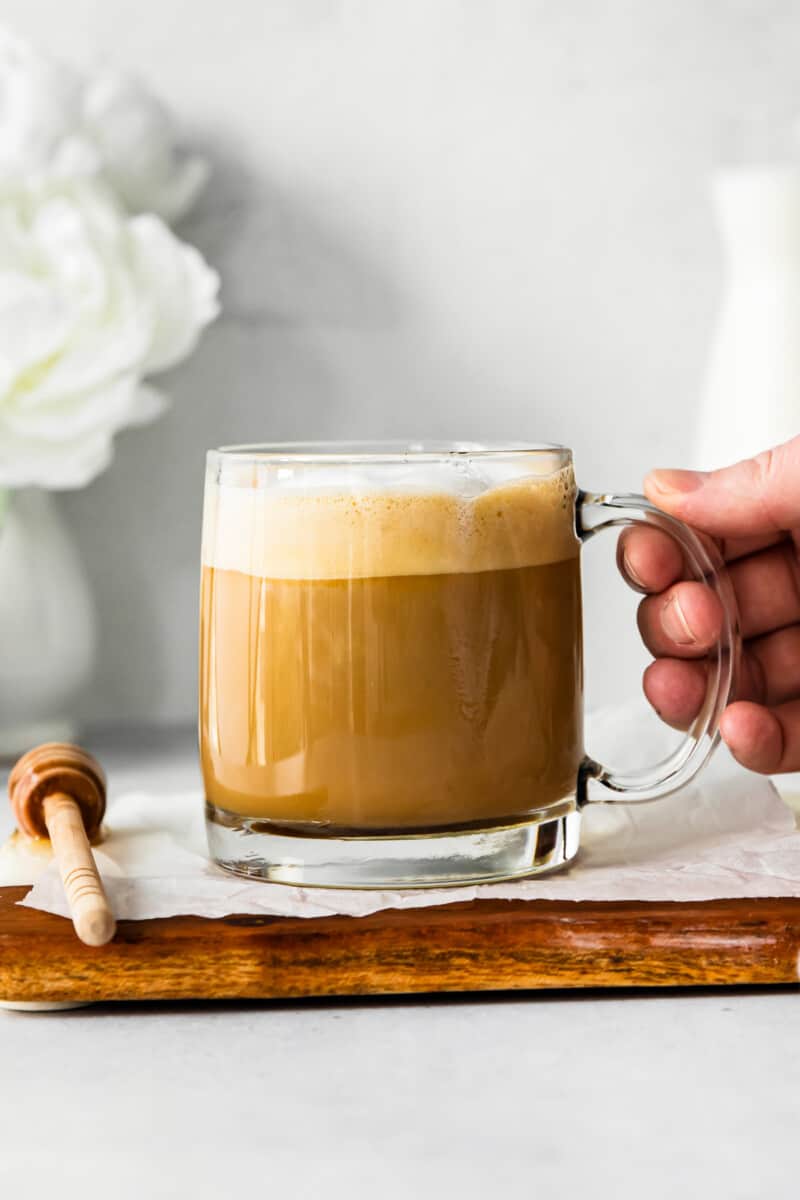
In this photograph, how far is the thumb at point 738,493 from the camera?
0.74 metres

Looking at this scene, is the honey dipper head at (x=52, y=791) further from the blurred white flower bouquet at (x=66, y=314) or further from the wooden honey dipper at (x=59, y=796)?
the blurred white flower bouquet at (x=66, y=314)

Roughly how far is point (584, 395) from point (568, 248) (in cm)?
12

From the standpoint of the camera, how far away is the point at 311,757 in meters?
0.61

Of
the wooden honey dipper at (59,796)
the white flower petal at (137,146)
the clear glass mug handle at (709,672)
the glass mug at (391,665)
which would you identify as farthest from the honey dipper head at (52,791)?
the white flower petal at (137,146)

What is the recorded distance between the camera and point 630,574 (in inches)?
30.4

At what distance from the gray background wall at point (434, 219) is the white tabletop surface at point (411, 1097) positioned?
2.13 ft

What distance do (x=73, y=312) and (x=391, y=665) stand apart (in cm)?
47

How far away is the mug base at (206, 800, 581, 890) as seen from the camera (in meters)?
0.61

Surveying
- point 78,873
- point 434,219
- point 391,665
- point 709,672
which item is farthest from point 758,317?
point 78,873

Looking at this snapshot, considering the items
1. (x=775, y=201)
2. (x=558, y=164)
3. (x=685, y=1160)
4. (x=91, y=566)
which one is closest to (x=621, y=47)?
(x=558, y=164)

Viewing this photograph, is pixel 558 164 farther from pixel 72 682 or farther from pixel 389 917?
pixel 389 917

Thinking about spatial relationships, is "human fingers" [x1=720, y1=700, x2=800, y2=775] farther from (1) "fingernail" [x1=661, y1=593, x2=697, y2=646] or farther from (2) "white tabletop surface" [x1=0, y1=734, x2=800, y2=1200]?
(2) "white tabletop surface" [x1=0, y1=734, x2=800, y2=1200]

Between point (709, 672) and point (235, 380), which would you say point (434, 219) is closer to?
point (235, 380)

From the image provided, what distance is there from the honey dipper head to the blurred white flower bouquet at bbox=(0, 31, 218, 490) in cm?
30
